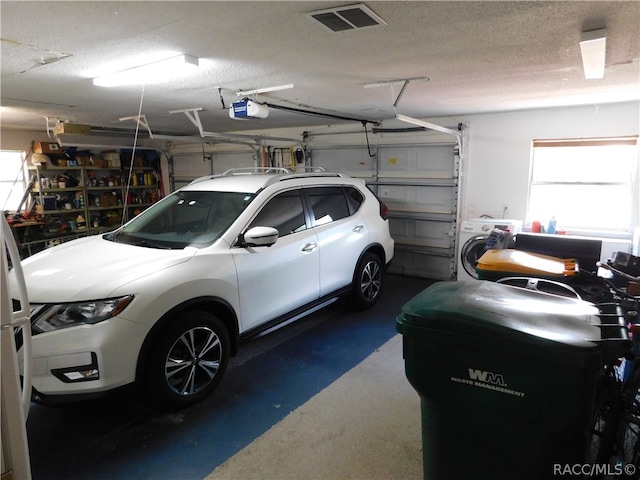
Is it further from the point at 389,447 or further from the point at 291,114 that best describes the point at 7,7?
the point at 291,114

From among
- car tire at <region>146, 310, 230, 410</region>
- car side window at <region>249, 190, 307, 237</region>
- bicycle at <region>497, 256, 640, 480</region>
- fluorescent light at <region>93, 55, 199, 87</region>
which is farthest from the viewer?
car side window at <region>249, 190, 307, 237</region>

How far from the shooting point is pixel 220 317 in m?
3.10

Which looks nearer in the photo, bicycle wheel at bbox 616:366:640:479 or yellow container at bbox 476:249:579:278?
bicycle wheel at bbox 616:366:640:479

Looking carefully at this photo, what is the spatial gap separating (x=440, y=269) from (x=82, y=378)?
17.0ft

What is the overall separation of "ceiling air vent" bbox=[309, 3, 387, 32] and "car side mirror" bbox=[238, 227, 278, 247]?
152 cm

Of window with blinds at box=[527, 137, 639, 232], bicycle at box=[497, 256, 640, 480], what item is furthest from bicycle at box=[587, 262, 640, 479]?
window with blinds at box=[527, 137, 639, 232]

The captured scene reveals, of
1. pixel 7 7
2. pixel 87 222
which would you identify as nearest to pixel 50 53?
pixel 7 7

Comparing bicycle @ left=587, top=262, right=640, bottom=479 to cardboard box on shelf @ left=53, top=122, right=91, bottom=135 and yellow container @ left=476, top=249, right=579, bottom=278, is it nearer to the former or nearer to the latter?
yellow container @ left=476, top=249, right=579, bottom=278

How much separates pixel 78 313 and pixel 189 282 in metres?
0.67

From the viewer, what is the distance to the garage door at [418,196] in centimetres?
607

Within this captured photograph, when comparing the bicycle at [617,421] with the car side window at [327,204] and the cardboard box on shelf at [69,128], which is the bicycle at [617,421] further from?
the cardboard box on shelf at [69,128]

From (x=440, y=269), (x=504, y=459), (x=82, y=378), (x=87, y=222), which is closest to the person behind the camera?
(x=504, y=459)

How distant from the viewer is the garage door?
607cm

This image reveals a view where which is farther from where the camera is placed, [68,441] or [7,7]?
[68,441]
